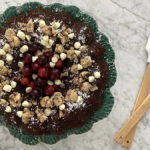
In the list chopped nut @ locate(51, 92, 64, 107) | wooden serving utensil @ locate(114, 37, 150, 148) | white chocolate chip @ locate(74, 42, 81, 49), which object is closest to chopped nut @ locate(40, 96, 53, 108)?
chopped nut @ locate(51, 92, 64, 107)

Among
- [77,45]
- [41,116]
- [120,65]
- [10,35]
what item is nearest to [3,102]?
[41,116]

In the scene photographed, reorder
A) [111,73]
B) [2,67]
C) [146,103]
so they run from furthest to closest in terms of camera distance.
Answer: [146,103] < [111,73] < [2,67]

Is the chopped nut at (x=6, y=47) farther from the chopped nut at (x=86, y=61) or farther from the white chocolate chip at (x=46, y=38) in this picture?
the chopped nut at (x=86, y=61)

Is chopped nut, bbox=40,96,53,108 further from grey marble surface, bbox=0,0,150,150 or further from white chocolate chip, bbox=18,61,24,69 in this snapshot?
grey marble surface, bbox=0,0,150,150

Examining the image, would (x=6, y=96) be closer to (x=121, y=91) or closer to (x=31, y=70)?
(x=31, y=70)

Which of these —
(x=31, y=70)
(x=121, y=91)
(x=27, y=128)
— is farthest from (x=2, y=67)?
(x=121, y=91)

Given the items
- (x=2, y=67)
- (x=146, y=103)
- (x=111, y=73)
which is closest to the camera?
(x=2, y=67)

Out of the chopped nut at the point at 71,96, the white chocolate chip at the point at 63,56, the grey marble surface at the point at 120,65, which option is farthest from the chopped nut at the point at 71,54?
the grey marble surface at the point at 120,65

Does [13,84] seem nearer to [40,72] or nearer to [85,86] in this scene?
[40,72]
